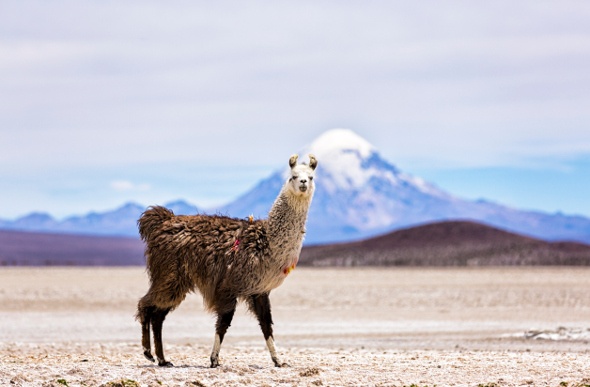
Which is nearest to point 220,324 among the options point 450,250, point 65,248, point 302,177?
point 302,177

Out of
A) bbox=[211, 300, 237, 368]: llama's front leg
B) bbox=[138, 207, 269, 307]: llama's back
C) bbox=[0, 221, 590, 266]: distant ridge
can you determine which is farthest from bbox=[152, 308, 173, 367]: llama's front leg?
bbox=[0, 221, 590, 266]: distant ridge

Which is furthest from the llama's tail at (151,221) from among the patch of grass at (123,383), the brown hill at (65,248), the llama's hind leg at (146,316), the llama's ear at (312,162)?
the brown hill at (65,248)

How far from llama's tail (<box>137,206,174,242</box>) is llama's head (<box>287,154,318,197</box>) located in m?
1.93

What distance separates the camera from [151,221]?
13.5 metres

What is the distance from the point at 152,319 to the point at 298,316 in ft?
42.1

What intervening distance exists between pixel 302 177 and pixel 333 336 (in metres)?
8.94

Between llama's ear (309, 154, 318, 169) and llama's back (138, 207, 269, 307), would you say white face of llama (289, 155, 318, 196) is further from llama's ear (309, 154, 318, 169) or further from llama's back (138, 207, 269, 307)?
llama's back (138, 207, 269, 307)

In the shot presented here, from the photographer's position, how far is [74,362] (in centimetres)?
1333

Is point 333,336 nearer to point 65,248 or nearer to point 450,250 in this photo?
point 450,250

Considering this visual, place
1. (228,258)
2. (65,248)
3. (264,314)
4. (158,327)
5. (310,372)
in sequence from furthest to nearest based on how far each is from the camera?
(65,248)
(158,327)
(264,314)
(228,258)
(310,372)

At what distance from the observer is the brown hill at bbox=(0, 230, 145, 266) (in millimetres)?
133500

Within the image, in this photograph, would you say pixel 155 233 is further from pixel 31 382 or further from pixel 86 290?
pixel 86 290

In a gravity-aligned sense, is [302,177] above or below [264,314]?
above

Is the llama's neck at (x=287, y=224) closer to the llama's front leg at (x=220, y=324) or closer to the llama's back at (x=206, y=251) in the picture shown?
the llama's back at (x=206, y=251)
